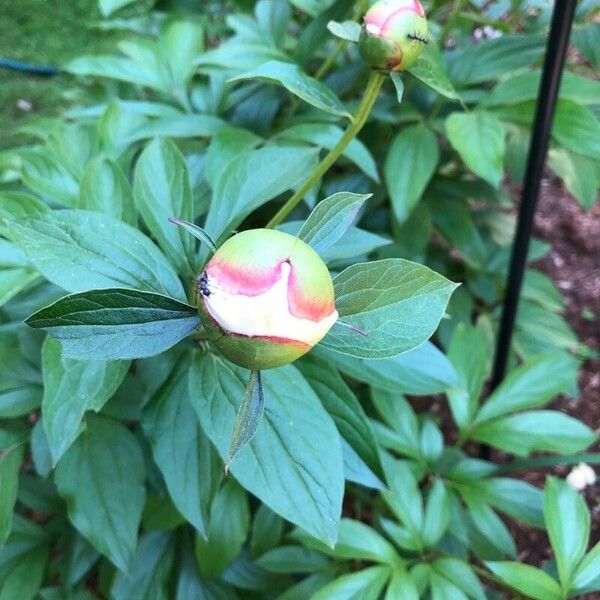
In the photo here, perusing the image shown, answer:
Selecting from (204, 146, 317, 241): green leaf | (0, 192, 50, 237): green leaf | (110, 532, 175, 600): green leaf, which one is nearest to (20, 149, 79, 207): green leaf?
(0, 192, 50, 237): green leaf

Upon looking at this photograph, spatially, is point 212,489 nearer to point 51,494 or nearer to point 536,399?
point 51,494

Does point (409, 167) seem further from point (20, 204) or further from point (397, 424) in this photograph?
point (20, 204)

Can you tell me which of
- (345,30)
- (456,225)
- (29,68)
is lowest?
(29,68)

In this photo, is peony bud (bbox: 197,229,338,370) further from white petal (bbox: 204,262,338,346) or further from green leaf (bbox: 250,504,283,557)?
green leaf (bbox: 250,504,283,557)

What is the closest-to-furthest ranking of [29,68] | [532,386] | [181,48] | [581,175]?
[532,386], [181,48], [581,175], [29,68]

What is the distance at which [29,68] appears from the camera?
244 centimetres

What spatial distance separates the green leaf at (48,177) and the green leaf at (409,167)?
1.34 ft

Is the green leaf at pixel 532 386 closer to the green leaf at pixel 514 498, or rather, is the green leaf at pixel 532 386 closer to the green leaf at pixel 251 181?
the green leaf at pixel 514 498

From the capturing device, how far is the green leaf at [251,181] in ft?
2.05

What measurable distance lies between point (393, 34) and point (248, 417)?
301mm

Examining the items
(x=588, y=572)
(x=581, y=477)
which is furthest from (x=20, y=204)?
(x=581, y=477)

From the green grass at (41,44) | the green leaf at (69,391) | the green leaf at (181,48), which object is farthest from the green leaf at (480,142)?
the green grass at (41,44)

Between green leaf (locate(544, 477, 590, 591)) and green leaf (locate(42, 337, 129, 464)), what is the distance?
1.44 feet

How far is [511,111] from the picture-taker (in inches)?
36.0
